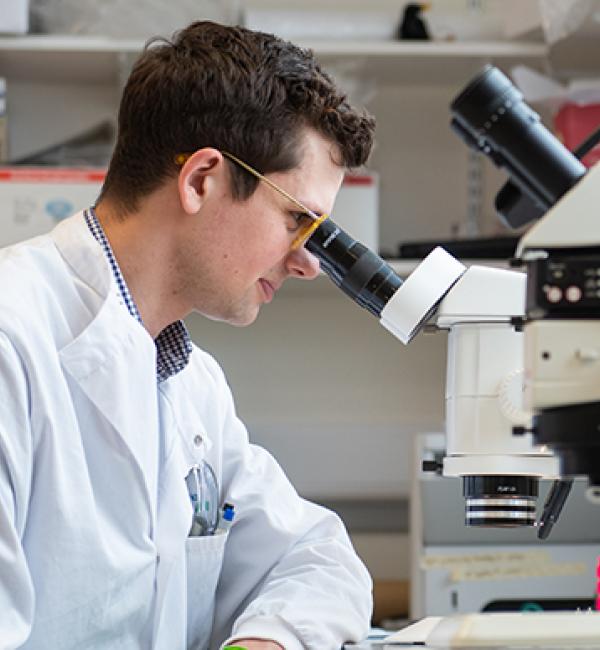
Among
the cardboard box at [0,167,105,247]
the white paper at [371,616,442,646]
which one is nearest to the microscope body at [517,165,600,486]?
the white paper at [371,616,442,646]

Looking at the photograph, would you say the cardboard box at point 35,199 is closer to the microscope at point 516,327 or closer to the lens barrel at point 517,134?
the microscope at point 516,327

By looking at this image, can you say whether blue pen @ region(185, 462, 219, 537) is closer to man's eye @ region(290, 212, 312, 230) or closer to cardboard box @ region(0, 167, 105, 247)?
man's eye @ region(290, 212, 312, 230)

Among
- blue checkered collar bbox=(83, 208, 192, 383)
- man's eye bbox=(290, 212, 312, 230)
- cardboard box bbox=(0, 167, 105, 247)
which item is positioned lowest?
blue checkered collar bbox=(83, 208, 192, 383)

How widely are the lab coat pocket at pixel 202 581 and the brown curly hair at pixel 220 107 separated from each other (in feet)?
1.44

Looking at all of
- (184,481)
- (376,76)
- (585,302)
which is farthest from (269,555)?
(376,76)

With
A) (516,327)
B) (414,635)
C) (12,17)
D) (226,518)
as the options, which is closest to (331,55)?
(12,17)

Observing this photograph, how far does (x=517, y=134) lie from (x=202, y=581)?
2.42ft

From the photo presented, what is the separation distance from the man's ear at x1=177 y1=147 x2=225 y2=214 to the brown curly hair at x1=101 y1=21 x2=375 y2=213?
0.07 feet

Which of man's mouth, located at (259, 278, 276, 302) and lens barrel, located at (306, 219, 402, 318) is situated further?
man's mouth, located at (259, 278, 276, 302)

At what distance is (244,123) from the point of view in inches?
61.7

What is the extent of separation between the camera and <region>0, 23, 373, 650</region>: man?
1371mm

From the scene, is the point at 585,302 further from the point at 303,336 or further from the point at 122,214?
the point at 303,336

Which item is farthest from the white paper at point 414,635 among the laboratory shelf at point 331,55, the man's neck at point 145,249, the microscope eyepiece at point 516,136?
the laboratory shelf at point 331,55

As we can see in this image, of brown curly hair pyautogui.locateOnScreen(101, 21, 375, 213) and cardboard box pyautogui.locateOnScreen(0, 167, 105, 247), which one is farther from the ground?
brown curly hair pyautogui.locateOnScreen(101, 21, 375, 213)
